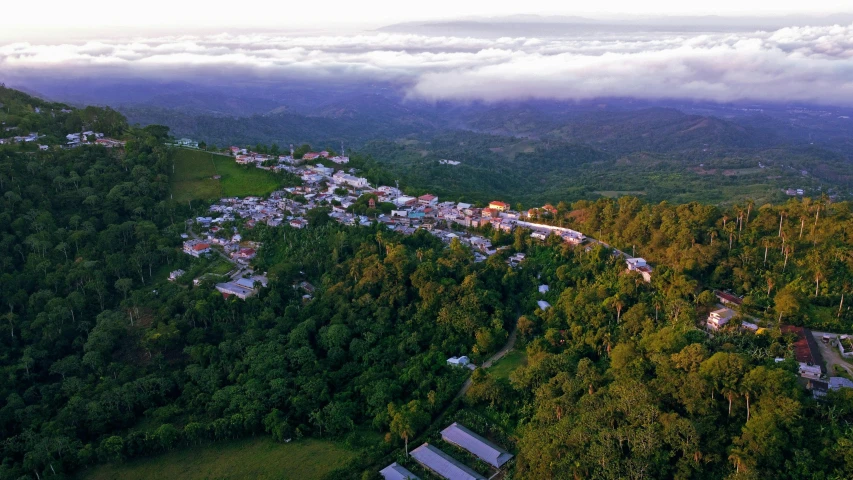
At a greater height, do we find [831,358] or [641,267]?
[641,267]

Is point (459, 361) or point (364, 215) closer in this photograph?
point (459, 361)

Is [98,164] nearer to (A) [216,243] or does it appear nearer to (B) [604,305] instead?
(A) [216,243]

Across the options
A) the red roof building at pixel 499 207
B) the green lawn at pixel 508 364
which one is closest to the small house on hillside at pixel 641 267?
the green lawn at pixel 508 364

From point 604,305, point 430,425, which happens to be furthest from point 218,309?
point 604,305

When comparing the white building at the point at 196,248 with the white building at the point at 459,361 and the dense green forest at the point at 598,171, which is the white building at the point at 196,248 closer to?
the white building at the point at 459,361

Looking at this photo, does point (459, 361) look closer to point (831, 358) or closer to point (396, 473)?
point (396, 473)

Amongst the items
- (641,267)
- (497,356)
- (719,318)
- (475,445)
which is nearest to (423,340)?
(497,356)
